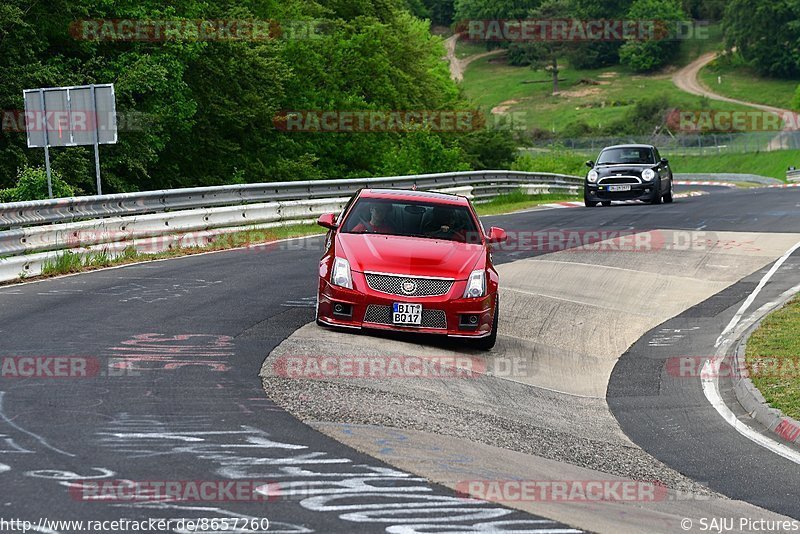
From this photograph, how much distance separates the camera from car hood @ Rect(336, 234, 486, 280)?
1241 cm

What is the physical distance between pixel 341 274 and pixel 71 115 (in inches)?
422

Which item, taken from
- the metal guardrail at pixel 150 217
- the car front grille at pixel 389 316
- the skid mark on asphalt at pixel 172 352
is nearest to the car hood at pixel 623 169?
the metal guardrail at pixel 150 217

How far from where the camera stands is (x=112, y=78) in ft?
120

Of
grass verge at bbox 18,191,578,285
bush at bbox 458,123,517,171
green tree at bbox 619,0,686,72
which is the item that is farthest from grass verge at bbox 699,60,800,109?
grass verge at bbox 18,191,578,285

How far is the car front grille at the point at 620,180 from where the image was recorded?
3388 centimetres

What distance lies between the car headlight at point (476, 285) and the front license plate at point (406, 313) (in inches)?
21.5

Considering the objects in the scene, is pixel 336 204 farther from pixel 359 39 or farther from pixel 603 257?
pixel 359 39

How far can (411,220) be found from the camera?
13.5 metres

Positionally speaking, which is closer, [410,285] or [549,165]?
[410,285]

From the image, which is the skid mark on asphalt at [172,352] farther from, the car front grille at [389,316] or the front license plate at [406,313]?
the front license plate at [406,313]

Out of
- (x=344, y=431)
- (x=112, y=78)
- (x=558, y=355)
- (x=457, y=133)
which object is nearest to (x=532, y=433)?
(x=344, y=431)

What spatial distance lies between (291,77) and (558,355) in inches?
1402

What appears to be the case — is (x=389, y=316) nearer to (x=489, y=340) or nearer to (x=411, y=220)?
(x=489, y=340)

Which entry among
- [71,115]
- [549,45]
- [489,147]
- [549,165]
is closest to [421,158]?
[489,147]
